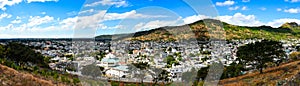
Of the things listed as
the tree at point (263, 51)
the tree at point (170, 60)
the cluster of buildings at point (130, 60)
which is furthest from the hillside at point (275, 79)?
the tree at point (170, 60)

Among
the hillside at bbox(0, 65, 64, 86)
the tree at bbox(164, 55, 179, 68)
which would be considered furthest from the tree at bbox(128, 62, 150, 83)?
the hillside at bbox(0, 65, 64, 86)

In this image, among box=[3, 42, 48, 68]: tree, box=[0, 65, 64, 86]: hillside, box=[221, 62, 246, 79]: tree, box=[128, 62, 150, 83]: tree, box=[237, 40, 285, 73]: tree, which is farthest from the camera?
box=[128, 62, 150, 83]: tree

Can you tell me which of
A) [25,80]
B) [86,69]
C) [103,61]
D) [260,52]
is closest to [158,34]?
[103,61]

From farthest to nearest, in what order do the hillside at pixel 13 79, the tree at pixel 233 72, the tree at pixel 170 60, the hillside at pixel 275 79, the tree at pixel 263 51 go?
1. the tree at pixel 170 60
2. the tree at pixel 233 72
3. the tree at pixel 263 51
4. the hillside at pixel 13 79
5. the hillside at pixel 275 79

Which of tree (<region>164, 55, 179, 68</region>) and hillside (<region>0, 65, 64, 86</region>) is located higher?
hillside (<region>0, 65, 64, 86</region>)

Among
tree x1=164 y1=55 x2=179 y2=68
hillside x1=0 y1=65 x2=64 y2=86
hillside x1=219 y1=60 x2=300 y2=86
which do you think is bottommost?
tree x1=164 y1=55 x2=179 y2=68

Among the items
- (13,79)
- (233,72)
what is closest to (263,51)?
(233,72)

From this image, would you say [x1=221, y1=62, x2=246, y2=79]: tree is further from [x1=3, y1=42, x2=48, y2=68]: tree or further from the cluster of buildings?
[x1=3, y1=42, x2=48, y2=68]: tree

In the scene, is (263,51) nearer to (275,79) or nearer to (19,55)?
(275,79)

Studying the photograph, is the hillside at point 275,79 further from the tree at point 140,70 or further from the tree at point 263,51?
the tree at point 140,70

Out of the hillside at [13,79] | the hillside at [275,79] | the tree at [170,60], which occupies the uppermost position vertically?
the hillside at [13,79]

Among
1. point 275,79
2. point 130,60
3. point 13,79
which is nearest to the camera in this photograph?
point 13,79

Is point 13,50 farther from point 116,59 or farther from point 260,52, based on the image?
point 260,52
